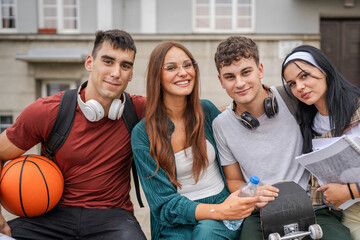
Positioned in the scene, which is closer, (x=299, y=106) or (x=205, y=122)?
(x=299, y=106)

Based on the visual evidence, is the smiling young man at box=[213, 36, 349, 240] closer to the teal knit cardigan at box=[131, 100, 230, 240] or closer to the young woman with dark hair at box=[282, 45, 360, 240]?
the young woman with dark hair at box=[282, 45, 360, 240]

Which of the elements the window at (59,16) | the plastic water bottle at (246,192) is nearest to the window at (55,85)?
the window at (59,16)

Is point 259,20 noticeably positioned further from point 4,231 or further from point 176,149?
point 4,231

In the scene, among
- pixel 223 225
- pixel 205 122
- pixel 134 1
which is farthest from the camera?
pixel 134 1

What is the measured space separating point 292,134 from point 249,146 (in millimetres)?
352

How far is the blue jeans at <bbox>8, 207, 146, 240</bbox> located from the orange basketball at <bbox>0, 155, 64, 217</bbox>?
0.09 m

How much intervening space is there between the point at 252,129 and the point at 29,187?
71.4 inches

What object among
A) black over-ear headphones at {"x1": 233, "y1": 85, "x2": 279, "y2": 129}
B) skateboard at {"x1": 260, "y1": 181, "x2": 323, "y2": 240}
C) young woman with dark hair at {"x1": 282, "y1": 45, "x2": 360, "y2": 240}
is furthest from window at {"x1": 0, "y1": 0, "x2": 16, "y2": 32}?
skateboard at {"x1": 260, "y1": 181, "x2": 323, "y2": 240}

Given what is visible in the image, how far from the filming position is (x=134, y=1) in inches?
334

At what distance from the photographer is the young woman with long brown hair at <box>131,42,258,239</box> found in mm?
2369

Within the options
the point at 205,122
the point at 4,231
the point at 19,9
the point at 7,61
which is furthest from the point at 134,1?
Result: the point at 4,231

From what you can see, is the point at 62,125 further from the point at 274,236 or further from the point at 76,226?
the point at 274,236

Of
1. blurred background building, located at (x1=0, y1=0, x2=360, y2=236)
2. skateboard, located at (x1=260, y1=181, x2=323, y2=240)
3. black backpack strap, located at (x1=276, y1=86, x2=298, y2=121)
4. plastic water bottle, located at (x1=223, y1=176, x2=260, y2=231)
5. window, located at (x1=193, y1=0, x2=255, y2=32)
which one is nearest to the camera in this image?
plastic water bottle, located at (x1=223, y1=176, x2=260, y2=231)

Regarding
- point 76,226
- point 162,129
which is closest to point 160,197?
point 162,129
